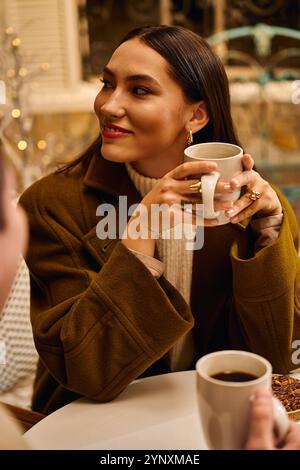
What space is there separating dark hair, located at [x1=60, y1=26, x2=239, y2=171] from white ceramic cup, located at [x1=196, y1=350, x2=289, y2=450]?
26.7 inches

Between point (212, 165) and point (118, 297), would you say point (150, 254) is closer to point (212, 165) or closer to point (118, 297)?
point (118, 297)

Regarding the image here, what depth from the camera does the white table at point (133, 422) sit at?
3.25 ft

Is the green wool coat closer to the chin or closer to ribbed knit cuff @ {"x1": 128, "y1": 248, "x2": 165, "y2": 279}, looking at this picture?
ribbed knit cuff @ {"x1": 128, "y1": 248, "x2": 165, "y2": 279}

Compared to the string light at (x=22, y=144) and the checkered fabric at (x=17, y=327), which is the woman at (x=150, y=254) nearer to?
the checkered fabric at (x=17, y=327)

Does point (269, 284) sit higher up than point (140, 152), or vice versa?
point (140, 152)

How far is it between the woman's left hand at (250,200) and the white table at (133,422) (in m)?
Result: 0.32

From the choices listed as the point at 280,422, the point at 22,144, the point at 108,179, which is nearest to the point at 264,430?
the point at 280,422

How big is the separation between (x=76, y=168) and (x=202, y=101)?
31 centimetres

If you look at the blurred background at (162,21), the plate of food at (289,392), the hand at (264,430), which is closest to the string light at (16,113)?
the blurred background at (162,21)

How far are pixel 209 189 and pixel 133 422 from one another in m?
0.40

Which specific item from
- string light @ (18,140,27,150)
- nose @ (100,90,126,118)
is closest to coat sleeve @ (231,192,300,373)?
nose @ (100,90,126,118)
